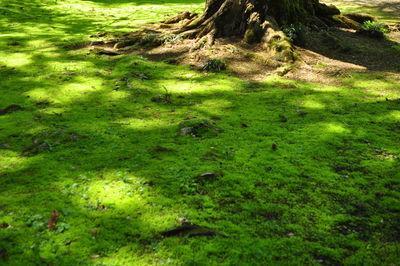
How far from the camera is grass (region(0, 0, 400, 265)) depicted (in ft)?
12.5

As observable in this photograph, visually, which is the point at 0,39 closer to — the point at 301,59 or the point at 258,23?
the point at 258,23

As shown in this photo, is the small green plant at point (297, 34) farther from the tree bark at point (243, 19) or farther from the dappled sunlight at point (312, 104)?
the dappled sunlight at point (312, 104)

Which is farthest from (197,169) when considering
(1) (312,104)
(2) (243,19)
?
(2) (243,19)

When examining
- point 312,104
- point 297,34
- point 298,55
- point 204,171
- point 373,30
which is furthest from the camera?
point 373,30

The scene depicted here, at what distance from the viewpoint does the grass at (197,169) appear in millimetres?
3814

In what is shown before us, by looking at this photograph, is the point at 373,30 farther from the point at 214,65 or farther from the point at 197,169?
the point at 197,169

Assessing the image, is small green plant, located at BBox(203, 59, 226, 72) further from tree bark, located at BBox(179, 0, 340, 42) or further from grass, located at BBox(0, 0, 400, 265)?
tree bark, located at BBox(179, 0, 340, 42)

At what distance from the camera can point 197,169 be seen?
18.3ft

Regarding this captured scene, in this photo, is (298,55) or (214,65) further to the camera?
(298,55)

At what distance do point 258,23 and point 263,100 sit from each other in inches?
217

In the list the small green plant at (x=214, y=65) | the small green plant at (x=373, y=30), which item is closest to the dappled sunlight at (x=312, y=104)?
the small green plant at (x=214, y=65)

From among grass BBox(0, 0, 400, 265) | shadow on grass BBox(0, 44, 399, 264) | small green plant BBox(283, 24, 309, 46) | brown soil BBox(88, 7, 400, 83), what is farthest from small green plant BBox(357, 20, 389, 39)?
shadow on grass BBox(0, 44, 399, 264)

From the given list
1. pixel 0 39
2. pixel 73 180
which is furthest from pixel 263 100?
pixel 0 39

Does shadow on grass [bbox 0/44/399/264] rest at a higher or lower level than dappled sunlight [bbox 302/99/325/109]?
lower
